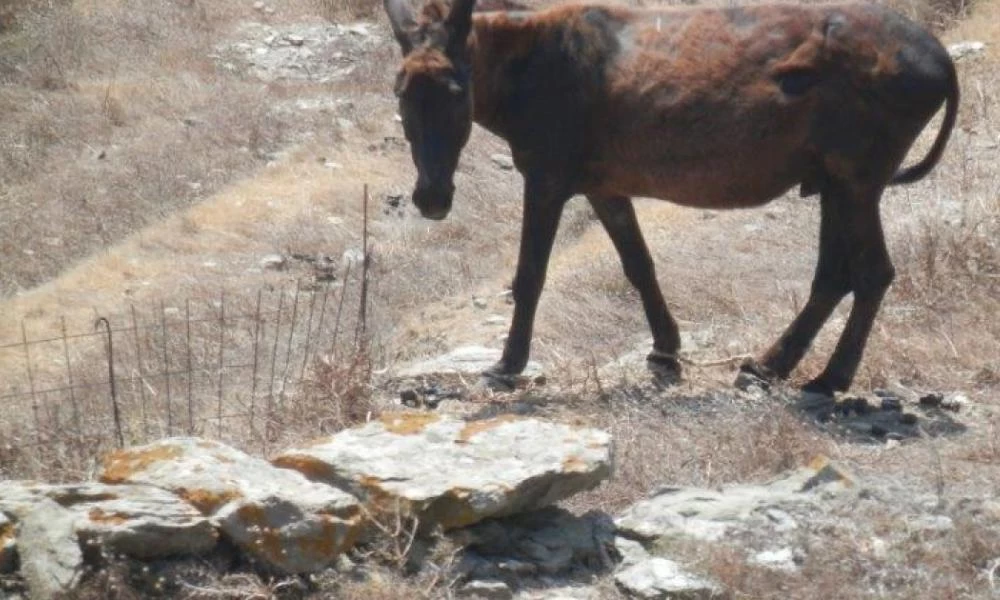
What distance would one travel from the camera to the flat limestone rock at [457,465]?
6.29m

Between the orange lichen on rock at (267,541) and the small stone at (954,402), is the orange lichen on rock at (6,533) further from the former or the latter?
the small stone at (954,402)

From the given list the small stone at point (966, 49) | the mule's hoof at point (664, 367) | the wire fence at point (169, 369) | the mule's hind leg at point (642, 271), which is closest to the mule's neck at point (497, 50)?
the mule's hind leg at point (642, 271)

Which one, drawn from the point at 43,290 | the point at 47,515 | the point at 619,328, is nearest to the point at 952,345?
the point at 619,328

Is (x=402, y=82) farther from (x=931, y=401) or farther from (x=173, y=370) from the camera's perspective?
(x=173, y=370)

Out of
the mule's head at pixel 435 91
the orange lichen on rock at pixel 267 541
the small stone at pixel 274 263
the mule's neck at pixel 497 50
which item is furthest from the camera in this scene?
the small stone at pixel 274 263

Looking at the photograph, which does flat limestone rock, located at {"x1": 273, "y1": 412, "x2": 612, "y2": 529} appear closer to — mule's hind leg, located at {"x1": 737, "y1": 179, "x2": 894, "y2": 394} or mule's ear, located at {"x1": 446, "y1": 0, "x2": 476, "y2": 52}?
mule's hind leg, located at {"x1": 737, "y1": 179, "x2": 894, "y2": 394}

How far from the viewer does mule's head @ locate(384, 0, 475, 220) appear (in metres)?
8.51

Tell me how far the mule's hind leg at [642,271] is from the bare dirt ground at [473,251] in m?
0.21

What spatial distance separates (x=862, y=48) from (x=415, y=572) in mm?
3670

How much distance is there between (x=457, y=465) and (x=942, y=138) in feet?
11.7

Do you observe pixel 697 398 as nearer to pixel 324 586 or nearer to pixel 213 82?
pixel 324 586

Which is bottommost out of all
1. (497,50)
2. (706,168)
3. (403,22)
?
(706,168)

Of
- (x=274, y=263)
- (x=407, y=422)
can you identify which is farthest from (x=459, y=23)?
(x=274, y=263)

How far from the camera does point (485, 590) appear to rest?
614 cm
